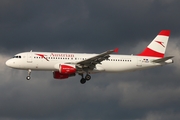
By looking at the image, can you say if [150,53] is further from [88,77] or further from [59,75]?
[59,75]

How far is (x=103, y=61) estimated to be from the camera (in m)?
106

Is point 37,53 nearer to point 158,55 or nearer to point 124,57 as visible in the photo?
point 124,57

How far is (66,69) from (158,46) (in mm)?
19755

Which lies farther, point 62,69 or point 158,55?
point 158,55

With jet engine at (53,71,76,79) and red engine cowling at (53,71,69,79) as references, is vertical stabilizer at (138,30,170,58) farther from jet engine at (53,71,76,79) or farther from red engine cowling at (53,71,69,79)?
red engine cowling at (53,71,69,79)

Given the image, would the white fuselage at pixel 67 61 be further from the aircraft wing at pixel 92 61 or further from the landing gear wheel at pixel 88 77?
the landing gear wheel at pixel 88 77

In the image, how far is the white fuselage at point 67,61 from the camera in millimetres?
102062

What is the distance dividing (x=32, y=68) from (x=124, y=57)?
53.5 feet

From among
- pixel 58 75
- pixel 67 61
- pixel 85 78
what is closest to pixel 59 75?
pixel 58 75

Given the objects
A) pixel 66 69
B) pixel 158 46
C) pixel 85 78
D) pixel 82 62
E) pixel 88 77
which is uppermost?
pixel 158 46

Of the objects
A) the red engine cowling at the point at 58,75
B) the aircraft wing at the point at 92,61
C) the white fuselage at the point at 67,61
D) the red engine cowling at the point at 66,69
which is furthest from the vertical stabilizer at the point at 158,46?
the red engine cowling at the point at 66,69

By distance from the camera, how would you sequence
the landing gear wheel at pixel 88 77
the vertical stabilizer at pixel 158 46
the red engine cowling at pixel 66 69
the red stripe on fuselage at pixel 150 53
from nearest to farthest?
the red engine cowling at pixel 66 69 → the landing gear wheel at pixel 88 77 → the red stripe on fuselage at pixel 150 53 → the vertical stabilizer at pixel 158 46

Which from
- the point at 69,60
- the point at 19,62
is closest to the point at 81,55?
the point at 69,60

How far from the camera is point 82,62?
102062 mm
